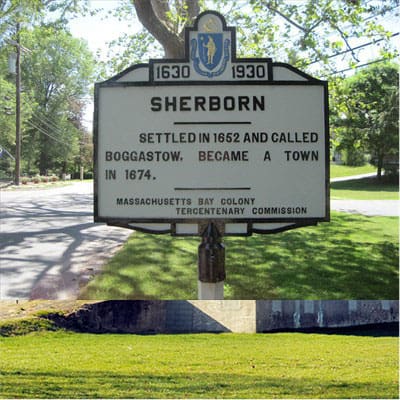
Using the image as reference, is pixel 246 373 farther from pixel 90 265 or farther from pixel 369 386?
pixel 90 265

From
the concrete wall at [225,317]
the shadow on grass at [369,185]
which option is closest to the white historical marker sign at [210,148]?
the concrete wall at [225,317]

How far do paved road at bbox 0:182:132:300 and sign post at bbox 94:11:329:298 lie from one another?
2120mm

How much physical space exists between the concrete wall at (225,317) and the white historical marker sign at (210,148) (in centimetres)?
105

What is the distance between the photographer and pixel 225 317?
2922 mm

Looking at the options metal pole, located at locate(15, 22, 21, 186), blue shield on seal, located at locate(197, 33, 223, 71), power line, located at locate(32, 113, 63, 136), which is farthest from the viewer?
power line, located at locate(32, 113, 63, 136)

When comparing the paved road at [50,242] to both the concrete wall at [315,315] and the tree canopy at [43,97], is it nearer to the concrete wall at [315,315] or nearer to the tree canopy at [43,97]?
the tree canopy at [43,97]

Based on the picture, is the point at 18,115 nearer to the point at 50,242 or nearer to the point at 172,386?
the point at 50,242

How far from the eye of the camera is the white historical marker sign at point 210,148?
2107 mm

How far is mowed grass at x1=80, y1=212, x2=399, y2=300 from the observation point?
171 inches

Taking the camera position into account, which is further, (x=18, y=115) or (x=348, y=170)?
(x=348, y=170)

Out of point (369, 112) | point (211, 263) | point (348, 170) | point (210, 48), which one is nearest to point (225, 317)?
point (211, 263)

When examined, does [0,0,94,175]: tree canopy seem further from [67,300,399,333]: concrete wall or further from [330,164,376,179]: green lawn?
[330,164,376,179]: green lawn

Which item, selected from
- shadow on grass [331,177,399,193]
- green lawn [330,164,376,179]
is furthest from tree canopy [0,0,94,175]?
shadow on grass [331,177,399,193]

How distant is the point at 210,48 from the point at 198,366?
2036 millimetres
